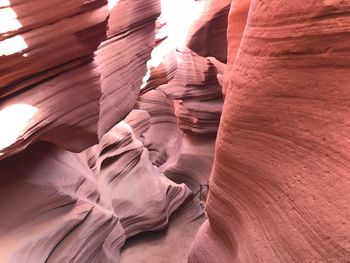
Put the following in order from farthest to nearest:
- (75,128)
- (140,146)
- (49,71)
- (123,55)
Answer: (140,146) < (123,55) < (75,128) < (49,71)

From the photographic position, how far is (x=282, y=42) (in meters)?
1.79

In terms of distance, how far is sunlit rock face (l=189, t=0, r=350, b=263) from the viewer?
1515mm

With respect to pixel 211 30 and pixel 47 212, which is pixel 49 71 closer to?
pixel 47 212

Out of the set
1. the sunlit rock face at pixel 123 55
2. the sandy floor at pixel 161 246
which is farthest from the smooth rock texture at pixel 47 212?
the sandy floor at pixel 161 246

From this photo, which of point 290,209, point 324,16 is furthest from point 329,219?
point 324,16

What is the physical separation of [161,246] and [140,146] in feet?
4.77

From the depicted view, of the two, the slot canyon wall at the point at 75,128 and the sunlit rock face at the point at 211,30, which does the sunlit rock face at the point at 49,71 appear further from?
the sunlit rock face at the point at 211,30

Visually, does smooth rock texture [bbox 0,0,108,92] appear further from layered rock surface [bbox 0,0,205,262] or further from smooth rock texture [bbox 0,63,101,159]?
smooth rock texture [bbox 0,63,101,159]

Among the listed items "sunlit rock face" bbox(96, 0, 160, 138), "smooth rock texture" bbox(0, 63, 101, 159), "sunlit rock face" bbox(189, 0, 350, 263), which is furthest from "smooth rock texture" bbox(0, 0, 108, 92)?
"sunlit rock face" bbox(189, 0, 350, 263)

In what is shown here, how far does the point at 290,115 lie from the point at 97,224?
2.47 metres

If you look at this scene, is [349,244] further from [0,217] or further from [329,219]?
[0,217]

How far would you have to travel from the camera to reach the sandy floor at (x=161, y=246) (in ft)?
17.6

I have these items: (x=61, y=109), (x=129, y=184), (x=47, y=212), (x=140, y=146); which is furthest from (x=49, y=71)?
(x=140, y=146)

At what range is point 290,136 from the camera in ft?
5.89
